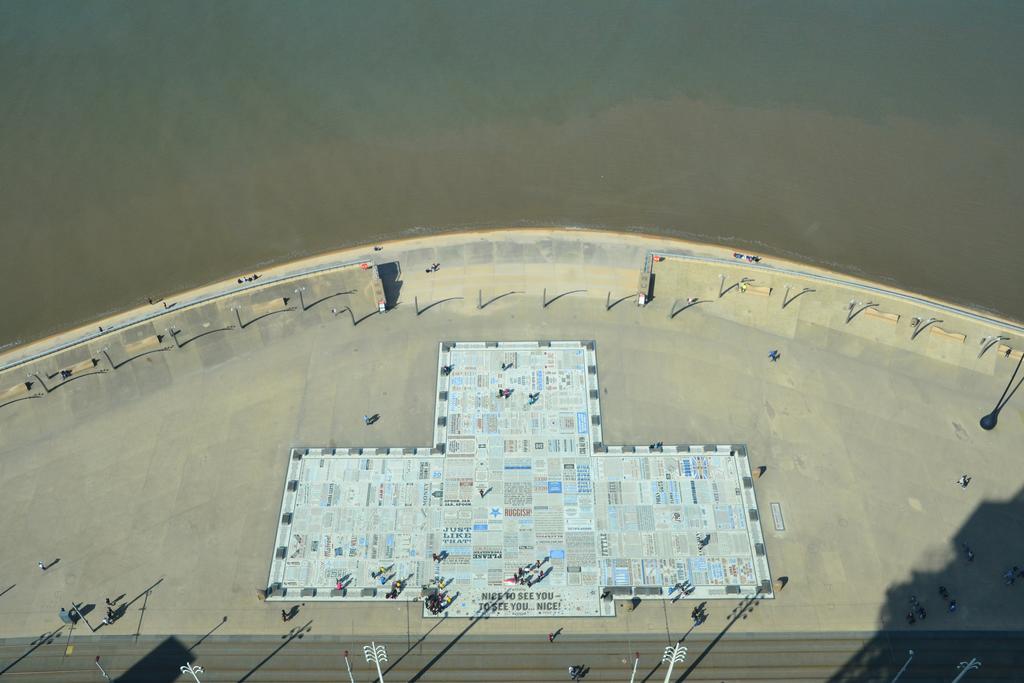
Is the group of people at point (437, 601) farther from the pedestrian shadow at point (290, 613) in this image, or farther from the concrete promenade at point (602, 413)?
the pedestrian shadow at point (290, 613)

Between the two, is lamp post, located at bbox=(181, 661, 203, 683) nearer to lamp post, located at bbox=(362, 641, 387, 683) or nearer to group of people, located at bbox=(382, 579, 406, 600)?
lamp post, located at bbox=(362, 641, 387, 683)

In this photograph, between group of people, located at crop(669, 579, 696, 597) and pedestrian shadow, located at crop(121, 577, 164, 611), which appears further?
group of people, located at crop(669, 579, 696, 597)

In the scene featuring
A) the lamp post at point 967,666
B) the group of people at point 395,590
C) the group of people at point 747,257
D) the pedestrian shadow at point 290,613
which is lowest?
the lamp post at point 967,666

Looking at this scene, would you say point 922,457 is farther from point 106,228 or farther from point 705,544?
point 106,228

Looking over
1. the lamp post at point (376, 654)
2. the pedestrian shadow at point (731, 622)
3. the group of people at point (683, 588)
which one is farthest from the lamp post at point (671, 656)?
the lamp post at point (376, 654)

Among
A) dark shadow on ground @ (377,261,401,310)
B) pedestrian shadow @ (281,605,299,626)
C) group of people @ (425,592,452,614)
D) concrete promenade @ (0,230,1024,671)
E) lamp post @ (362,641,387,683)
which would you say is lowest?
lamp post @ (362,641,387,683)

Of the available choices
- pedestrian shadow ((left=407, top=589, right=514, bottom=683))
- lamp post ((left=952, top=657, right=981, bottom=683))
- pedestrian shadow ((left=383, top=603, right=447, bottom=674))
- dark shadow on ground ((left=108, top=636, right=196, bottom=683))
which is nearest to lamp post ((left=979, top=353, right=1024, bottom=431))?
lamp post ((left=952, top=657, right=981, bottom=683))
